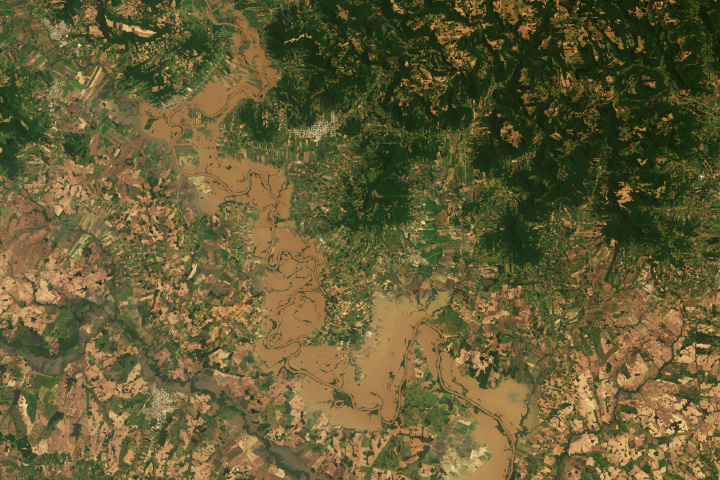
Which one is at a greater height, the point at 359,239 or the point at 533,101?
the point at 533,101

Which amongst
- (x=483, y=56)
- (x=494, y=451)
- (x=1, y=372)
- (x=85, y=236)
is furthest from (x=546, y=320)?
(x=1, y=372)

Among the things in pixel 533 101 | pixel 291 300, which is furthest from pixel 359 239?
pixel 533 101

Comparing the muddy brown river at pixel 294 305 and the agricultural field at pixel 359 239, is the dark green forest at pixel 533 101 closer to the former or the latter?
the agricultural field at pixel 359 239

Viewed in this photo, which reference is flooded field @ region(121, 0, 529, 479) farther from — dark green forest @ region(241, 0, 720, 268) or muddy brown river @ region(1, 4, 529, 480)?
dark green forest @ region(241, 0, 720, 268)

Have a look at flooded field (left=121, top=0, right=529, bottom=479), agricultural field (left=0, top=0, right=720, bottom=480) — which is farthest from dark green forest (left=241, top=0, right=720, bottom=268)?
flooded field (left=121, top=0, right=529, bottom=479)

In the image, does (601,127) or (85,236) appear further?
(85,236)

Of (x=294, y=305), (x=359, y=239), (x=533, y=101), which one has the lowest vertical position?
(x=294, y=305)

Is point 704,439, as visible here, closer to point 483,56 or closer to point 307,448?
point 307,448

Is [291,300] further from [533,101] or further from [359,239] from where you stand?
[533,101]

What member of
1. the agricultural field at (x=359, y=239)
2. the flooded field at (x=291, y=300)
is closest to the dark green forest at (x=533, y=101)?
the agricultural field at (x=359, y=239)
